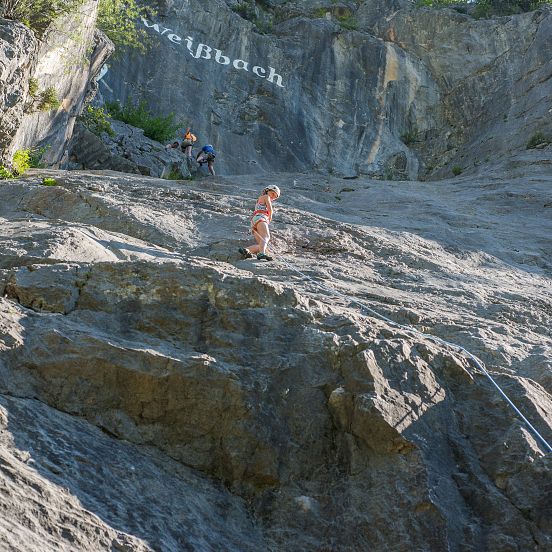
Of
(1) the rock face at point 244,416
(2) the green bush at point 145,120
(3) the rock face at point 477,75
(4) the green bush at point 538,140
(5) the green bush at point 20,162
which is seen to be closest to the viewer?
(1) the rock face at point 244,416

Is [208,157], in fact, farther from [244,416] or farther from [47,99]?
[244,416]

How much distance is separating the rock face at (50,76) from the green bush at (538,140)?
36.5 ft

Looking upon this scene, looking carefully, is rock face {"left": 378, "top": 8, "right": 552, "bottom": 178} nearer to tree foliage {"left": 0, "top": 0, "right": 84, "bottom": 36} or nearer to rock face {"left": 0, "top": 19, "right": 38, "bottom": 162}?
tree foliage {"left": 0, "top": 0, "right": 84, "bottom": 36}

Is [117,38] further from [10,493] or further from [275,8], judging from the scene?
[10,493]

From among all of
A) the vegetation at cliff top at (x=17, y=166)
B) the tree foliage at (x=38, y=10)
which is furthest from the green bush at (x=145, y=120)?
the vegetation at cliff top at (x=17, y=166)

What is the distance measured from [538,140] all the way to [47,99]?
12500 mm

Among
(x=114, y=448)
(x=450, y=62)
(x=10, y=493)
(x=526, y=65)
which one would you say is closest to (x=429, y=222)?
(x=114, y=448)

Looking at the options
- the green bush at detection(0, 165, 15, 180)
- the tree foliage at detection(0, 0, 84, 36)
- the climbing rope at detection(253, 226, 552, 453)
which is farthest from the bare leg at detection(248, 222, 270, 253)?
the tree foliage at detection(0, 0, 84, 36)

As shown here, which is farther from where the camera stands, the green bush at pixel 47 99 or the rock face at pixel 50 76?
the green bush at pixel 47 99

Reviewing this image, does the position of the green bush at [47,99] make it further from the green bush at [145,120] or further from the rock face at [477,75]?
the rock face at [477,75]

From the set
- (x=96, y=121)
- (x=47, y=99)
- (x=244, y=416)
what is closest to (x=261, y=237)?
(x=244, y=416)

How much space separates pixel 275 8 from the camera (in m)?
35.5

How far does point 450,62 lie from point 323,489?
28174 millimetres

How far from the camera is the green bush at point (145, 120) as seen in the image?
25.3 metres
